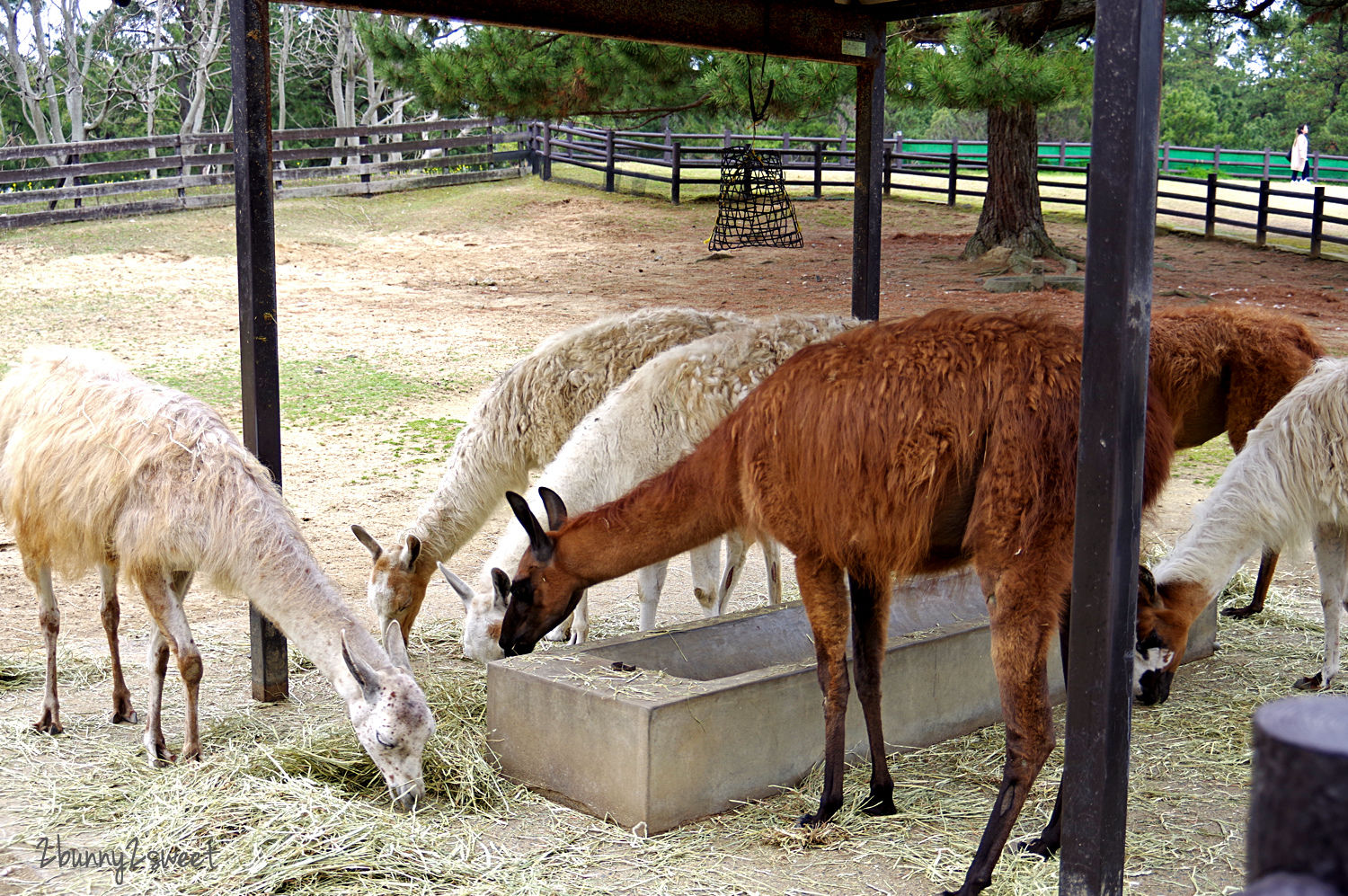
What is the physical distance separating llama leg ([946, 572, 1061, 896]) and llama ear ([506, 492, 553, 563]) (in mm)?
1728

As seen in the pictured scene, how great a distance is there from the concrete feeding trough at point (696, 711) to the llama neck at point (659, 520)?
39cm

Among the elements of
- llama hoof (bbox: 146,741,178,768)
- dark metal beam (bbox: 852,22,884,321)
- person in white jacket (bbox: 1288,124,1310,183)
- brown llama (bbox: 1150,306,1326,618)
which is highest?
person in white jacket (bbox: 1288,124,1310,183)

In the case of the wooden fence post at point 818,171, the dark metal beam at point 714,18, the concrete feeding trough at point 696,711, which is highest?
the wooden fence post at point 818,171

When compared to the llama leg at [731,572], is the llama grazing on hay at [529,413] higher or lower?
higher

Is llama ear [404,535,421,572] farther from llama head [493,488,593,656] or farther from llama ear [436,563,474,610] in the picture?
llama head [493,488,593,656]

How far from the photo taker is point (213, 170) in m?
24.5

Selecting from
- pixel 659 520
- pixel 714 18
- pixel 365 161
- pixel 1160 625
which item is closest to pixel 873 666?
pixel 659 520

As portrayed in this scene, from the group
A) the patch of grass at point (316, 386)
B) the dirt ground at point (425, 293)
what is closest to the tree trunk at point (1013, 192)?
the dirt ground at point (425, 293)

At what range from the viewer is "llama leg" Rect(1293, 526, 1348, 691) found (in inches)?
202

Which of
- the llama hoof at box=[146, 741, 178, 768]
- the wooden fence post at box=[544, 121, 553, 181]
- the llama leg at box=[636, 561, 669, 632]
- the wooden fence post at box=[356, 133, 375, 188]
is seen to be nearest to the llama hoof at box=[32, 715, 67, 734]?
the llama hoof at box=[146, 741, 178, 768]

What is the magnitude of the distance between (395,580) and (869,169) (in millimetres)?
3628

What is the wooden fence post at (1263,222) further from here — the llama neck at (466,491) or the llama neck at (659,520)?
the llama neck at (659,520)

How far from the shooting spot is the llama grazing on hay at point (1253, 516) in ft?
15.5

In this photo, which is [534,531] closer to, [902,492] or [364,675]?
[364,675]
